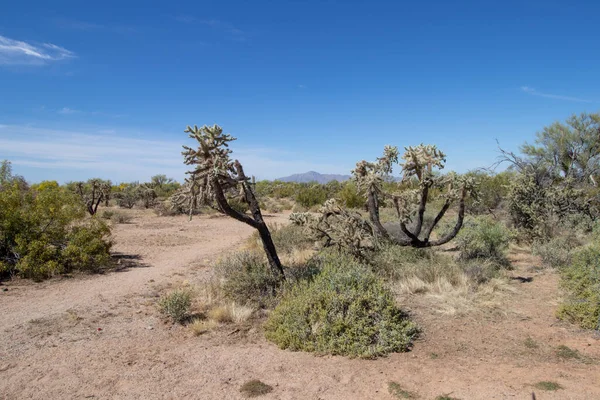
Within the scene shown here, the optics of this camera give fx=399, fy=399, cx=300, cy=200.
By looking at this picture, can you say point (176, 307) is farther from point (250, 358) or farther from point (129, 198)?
point (129, 198)

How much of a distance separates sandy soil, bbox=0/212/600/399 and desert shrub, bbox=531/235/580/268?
1.88m

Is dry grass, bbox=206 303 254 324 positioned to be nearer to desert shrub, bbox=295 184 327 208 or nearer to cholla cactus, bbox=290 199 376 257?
cholla cactus, bbox=290 199 376 257

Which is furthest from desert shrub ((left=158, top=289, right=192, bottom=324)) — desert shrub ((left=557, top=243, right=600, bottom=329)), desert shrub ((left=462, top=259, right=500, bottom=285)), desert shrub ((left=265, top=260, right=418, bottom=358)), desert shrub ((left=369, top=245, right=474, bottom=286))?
desert shrub ((left=557, top=243, right=600, bottom=329))

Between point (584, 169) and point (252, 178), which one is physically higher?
point (584, 169)

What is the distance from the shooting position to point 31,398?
4.82 m

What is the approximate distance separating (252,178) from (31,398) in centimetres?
509

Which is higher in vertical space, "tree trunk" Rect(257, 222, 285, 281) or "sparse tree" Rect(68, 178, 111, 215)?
"sparse tree" Rect(68, 178, 111, 215)

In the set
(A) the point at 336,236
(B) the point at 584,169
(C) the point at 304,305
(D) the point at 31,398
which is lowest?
(D) the point at 31,398

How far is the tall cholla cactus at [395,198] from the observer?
9.14 metres

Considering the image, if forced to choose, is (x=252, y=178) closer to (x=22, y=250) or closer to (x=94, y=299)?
(x=94, y=299)

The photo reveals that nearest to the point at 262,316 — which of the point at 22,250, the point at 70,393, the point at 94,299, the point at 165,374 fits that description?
the point at 165,374

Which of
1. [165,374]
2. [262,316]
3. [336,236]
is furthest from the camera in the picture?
[336,236]

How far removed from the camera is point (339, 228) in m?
9.62

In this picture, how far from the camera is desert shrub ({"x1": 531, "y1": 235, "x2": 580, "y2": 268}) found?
34.7 ft
